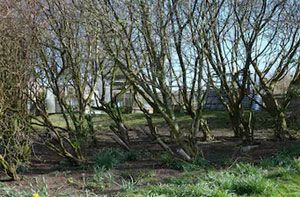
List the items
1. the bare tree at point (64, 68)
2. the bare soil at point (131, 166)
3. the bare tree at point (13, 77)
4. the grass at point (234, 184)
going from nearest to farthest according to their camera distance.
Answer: the grass at point (234, 184) → the bare soil at point (131, 166) → the bare tree at point (13, 77) → the bare tree at point (64, 68)

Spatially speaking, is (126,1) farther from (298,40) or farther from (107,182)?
(298,40)

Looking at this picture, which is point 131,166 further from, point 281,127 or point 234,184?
point 281,127

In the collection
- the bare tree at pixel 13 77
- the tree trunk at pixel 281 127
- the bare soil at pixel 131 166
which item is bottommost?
the bare soil at pixel 131 166

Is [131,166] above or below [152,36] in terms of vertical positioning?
below

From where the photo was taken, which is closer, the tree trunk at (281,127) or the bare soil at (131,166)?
the bare soil at (131,166)

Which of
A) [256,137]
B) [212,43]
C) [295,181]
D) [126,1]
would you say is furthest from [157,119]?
[295,181]

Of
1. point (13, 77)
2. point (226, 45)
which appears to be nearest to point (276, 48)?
point (226, 45)

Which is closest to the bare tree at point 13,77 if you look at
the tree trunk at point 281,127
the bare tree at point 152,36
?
the bare tree at point 152,36

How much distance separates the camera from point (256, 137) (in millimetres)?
8164

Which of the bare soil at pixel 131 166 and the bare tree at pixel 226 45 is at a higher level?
the bare tree at pixel 226 45

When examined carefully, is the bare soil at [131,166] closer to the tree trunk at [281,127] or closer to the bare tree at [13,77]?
the tree trunk at [281,127]

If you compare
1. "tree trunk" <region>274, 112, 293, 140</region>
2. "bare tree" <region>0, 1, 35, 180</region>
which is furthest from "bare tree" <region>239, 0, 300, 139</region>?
"bare tree" <region>0, 1, 35, 180</region>

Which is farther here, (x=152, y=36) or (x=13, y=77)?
(x=152, y=36)

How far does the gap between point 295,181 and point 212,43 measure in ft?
10.7
